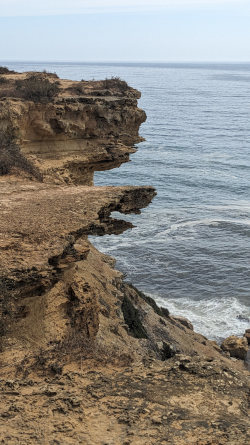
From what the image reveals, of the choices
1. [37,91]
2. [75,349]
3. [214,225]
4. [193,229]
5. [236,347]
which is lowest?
[236,347]

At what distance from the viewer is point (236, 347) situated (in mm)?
24328

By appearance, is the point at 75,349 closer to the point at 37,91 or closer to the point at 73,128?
the point at 73,128

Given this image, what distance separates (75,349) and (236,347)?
16075mm

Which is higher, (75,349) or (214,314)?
(75,349)

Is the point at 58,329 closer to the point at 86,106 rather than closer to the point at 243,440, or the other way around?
the point at 243,440

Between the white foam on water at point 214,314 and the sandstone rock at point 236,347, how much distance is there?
4.26 feet

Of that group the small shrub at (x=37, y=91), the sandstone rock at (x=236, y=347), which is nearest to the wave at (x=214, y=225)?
the sandstone rock at (x=236, y=347)

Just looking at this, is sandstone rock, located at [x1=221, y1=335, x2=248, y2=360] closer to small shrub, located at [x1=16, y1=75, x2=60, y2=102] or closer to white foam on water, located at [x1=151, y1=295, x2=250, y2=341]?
white foam on water, located at [x1=151, y1=295, x2=250, y2=341]

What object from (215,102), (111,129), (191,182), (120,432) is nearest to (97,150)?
(111,129)

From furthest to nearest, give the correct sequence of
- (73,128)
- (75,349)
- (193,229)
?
1. (193,229)
2. (73,128)
3. (75,349)

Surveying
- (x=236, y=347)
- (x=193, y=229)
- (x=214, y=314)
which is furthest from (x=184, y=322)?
(x=193, y=229)

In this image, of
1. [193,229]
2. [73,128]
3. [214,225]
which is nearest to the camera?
[73,128]

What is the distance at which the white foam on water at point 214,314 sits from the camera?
2664 cm

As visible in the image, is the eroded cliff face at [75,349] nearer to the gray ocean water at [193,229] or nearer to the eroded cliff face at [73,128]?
the eroded cliff face at [73,128]
